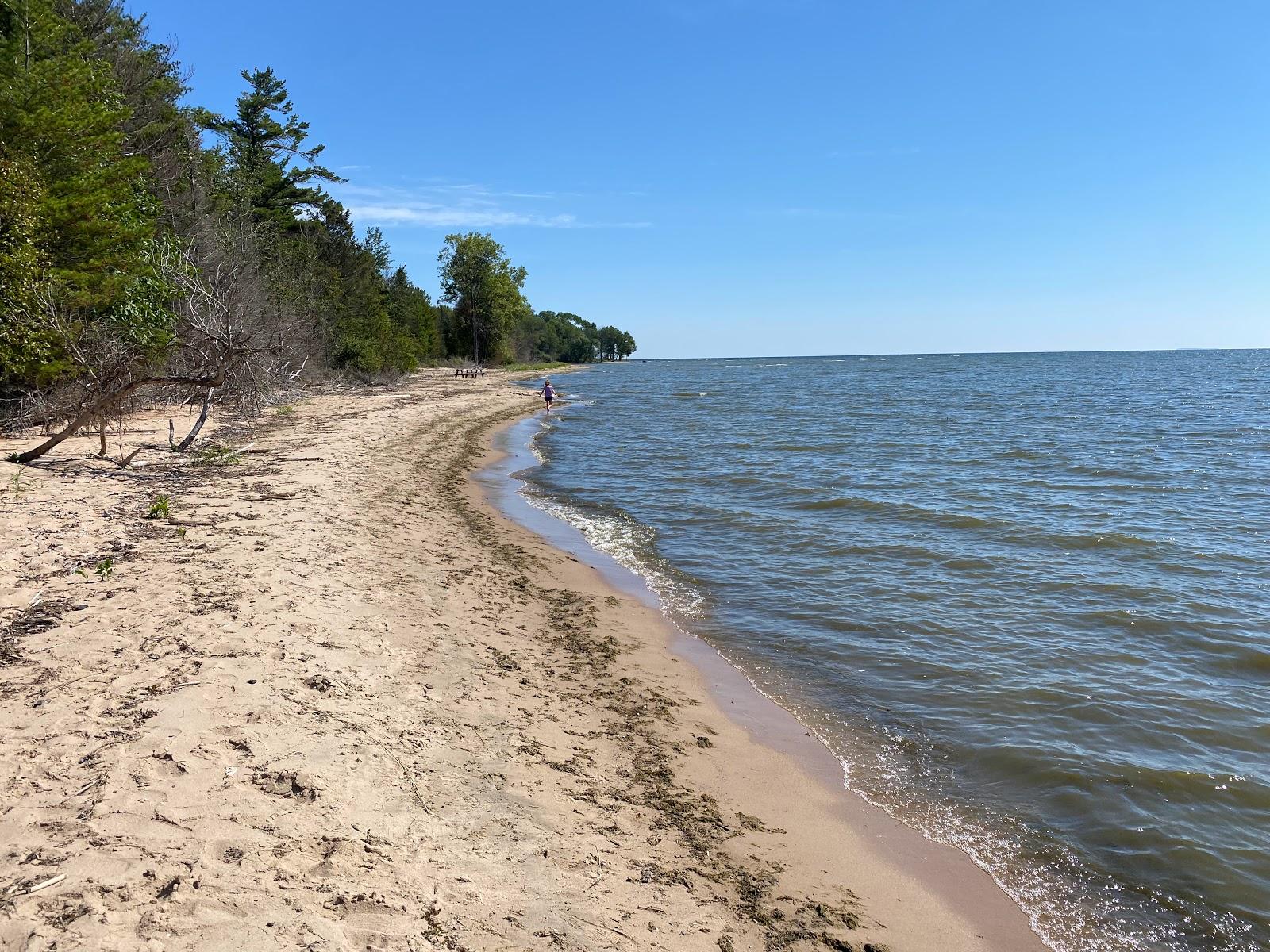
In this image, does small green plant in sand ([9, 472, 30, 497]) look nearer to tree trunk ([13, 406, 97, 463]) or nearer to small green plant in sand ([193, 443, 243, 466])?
tree trunk ([13, 406, 97, 463])

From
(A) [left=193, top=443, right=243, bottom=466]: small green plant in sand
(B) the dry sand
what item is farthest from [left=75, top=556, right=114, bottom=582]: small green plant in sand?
(A) [left=193, top=443, right=243, bottom=466]: small green plant in sand

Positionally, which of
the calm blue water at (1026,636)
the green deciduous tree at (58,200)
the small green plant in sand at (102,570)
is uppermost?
the green deciduous tree at (58,200)

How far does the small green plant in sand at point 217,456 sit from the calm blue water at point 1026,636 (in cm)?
613

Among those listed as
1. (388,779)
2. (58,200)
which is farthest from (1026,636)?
(58,200)

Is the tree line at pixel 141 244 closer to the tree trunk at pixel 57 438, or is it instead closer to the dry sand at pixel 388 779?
the tree trunk at pixel 57 438

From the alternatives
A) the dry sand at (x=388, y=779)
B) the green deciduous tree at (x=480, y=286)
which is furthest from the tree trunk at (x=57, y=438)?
the green deciduous tree at (x=480, y=286)

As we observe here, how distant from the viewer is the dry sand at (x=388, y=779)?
3416 millimetres

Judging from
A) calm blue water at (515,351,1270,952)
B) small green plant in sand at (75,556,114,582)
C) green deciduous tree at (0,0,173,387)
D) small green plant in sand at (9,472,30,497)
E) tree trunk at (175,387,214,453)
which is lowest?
calm blue water at (515,351,1270,952)

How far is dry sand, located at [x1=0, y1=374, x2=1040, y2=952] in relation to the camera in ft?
11.2

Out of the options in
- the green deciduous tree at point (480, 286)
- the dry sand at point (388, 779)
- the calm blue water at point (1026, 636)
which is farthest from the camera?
the green deciduous tree at point (480, 286)

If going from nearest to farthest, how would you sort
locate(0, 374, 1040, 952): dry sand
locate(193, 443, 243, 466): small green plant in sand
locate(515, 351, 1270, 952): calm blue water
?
locate(0, 374, 1040, 952): dry sand, locate(515, 351, 1270, 952): calm blue water, locate(193, 443, 243, 466): small green plant in sand

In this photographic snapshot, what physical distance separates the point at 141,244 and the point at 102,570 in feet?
45.8

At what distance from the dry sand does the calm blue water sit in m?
0.72

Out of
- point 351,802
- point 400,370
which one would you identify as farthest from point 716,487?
point 400,370
